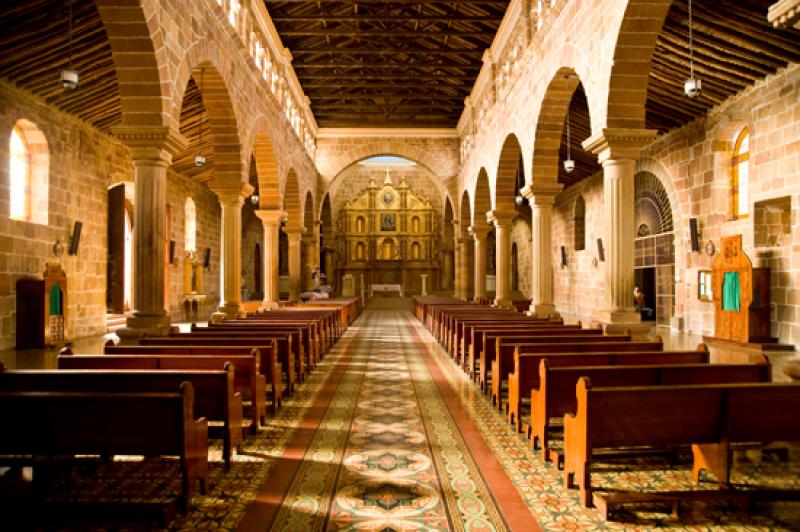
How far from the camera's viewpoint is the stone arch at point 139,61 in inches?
297

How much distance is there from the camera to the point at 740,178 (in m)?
12.1

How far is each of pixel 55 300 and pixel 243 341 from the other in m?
6.82

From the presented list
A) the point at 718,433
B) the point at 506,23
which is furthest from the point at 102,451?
the point at 506,23

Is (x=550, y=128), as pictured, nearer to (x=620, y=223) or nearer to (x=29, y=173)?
(x=620, y=223)

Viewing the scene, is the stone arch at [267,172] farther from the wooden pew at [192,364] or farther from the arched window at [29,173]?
the wooden pew at [192,364]

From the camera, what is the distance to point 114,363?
212 inches

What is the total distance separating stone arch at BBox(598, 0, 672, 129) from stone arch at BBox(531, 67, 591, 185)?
10.6 ft

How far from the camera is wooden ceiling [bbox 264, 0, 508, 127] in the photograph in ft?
52.1

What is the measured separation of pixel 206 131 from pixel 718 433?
15614 mm

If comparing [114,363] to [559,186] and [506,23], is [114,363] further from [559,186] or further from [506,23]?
[506,23]

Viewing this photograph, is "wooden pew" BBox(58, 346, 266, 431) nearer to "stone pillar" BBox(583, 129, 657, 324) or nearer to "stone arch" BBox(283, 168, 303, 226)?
"stone pillar" BBox(583, 129, 657, 324)

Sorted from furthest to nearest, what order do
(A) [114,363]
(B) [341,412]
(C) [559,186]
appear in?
(C) [559,186] < (B) [341,412] < (A) [114,363]

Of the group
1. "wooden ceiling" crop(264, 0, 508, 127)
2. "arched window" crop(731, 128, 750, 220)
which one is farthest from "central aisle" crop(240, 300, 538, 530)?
"wooden ceiling" crop(264, 0, 508, 127)

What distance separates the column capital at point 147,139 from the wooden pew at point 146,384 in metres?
4.45
